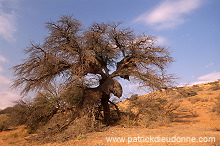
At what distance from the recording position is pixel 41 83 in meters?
8.02

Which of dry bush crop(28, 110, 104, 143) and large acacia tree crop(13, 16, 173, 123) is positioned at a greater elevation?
large acacia tree crop(13, 16, 173, 123)

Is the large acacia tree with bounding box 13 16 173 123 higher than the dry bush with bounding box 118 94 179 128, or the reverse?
the large acacia tree with bounding box 13 16 173 123

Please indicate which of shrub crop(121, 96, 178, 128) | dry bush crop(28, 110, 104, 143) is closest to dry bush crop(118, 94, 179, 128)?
shrub crop(121, 96, 178, 128)

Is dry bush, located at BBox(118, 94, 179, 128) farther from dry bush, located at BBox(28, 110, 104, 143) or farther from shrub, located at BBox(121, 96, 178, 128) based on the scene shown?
dry bush, located at BBox(28, 110, 104, 143)

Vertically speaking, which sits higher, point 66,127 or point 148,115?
point 148,115

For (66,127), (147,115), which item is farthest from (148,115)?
(66,127)

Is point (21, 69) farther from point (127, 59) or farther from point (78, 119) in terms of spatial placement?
point (127, 59)

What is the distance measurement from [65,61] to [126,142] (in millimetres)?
4930

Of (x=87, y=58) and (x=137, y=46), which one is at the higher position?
(x=137, y=46)

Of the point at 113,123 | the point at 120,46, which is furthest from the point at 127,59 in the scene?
the point at 113,123

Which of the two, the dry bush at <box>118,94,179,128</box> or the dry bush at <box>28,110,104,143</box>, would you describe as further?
the dry bush at <box>118,94,179,128</box>

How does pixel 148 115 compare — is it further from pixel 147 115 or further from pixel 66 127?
pixel 66 127

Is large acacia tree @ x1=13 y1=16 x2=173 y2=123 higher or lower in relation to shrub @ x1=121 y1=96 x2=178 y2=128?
higher

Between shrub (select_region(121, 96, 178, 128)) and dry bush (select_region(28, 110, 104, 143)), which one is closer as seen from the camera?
dry bush (select_region(28, 110, 104, 143))
